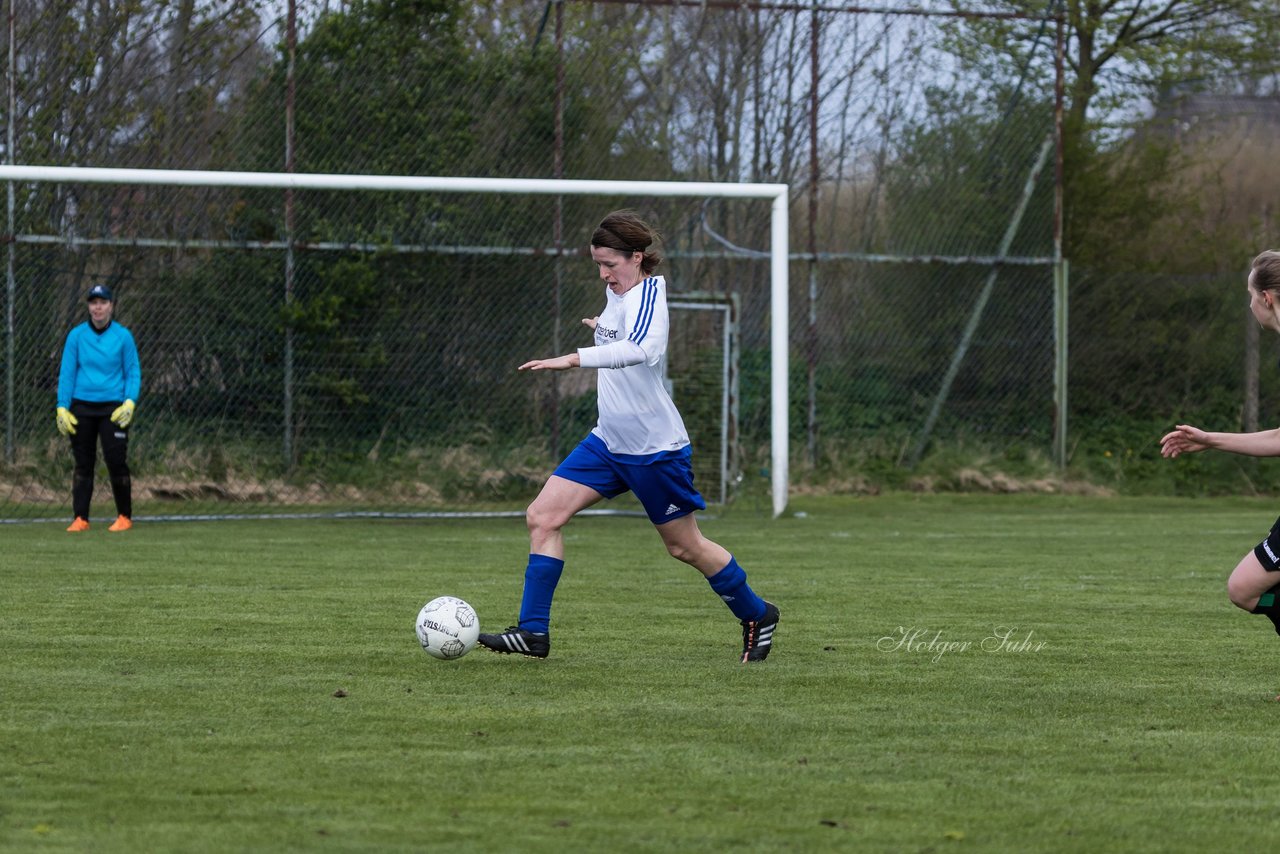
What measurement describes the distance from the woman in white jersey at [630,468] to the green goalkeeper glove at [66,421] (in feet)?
23.2

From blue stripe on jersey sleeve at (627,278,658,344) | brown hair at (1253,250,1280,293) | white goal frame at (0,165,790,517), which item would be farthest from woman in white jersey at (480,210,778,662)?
white goal frame at (0,165,790,517)

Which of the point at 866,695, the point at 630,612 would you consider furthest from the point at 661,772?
the point at 630,612

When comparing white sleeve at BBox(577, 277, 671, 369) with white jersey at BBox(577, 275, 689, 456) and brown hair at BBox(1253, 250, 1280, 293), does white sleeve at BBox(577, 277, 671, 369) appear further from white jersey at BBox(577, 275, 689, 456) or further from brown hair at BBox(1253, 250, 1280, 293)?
brown hair at BBox(1253, 250, 1280, 293)

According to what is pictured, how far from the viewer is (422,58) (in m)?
16.4

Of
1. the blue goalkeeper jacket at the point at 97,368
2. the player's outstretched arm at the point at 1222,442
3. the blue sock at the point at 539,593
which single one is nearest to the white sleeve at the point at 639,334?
Answer: the blue sock at the point at 539,593

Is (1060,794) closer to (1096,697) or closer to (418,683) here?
(1096,697)

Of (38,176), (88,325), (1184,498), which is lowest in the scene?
(1184,498)

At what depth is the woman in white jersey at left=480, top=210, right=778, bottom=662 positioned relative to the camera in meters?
6.27

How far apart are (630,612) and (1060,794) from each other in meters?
3.90

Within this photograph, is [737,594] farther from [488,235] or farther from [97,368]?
[488,235]

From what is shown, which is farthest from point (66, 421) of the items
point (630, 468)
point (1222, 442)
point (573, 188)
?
point (1222, 442)

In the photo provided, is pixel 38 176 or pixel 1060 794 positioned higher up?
pixel 38 176

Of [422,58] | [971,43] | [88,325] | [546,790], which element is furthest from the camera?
[971,43]

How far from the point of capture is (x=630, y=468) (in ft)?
20.7
